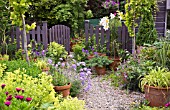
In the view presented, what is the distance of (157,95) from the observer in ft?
12.9

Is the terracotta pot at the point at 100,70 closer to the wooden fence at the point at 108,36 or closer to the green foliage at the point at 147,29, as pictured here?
the wooden fence at the point at 108,36

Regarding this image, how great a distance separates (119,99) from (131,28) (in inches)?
82.2

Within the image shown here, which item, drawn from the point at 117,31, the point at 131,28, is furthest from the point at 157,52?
the point at 117,31

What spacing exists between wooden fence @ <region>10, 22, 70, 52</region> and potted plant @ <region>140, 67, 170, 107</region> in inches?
152

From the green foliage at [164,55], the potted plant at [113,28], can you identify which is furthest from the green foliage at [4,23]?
the green foliage at [164,55]

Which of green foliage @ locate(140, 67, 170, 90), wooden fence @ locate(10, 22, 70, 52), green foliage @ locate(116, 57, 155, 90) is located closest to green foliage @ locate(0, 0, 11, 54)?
wooden fence @ locate(10, 22, 70, 52)

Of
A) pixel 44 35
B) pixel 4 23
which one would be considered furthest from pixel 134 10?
pixel 4 23

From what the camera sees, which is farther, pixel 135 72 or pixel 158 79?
pixel 135 72

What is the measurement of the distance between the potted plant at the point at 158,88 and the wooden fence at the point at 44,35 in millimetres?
3873

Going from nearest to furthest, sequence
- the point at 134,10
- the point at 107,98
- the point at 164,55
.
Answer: the point at 107,98
the point at 164,55
the point at 134,10

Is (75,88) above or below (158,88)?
below

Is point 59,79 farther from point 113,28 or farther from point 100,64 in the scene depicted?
point 113,28

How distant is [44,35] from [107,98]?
3276mm

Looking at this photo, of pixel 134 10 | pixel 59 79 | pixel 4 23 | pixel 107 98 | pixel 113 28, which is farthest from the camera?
pixel 113 28
